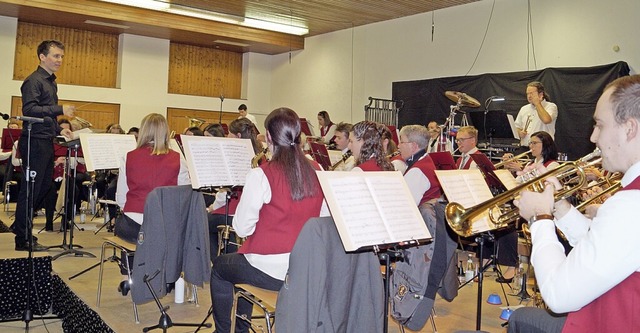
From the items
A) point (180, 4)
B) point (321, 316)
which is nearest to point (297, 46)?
point (180, 4)

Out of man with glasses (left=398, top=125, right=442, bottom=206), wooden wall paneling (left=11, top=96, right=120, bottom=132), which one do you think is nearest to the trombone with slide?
man with glasses (left=398, top=125, right=442, bottom=206)

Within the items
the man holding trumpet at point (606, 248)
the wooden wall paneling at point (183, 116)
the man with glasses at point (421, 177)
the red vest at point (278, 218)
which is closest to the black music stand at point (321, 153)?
the man with glasses at point (421, 177)

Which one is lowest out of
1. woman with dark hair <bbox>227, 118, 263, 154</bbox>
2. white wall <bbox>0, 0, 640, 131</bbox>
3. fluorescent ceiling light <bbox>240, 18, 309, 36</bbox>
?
woman with dark hair <bbox>227, 118, 263, 154</bbox>

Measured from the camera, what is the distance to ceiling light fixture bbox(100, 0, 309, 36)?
12344mm

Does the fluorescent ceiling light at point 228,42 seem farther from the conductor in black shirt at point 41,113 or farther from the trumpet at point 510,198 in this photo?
the trumpet at point 510,198

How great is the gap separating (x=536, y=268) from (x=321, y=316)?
1159mm

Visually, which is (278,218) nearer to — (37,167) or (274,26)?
(37,167)

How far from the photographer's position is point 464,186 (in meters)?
3.27

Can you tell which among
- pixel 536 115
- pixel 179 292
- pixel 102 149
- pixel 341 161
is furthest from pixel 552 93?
pixel 179 292

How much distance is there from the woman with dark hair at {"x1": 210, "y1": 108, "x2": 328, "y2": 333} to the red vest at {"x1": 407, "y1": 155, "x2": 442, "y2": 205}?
1497 millimetres

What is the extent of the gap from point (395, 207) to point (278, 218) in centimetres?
64

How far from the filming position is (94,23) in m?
13.1

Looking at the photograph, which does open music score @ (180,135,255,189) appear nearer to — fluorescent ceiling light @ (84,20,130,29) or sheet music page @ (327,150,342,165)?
sheet music page @ (327,150,342,165)

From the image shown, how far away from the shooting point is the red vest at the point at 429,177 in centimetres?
440
